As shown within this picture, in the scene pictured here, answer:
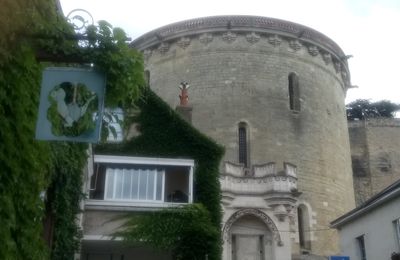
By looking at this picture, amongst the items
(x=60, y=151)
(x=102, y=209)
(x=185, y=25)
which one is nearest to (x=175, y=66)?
(x=185, y=25)

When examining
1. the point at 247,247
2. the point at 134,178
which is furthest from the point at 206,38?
the point at 134,178

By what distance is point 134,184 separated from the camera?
54.1 feet

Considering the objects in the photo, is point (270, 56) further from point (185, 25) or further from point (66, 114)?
point (66, 114)

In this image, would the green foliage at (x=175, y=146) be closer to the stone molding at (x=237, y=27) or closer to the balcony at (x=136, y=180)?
the balcony at (x=136, y=180)

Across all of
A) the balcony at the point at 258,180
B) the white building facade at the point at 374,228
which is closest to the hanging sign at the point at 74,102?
the white building facade at the point at 374,228

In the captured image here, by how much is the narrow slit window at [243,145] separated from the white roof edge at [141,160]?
10.0 meters

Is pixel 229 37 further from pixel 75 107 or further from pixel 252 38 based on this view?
pixel 75 107

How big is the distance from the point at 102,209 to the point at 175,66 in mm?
14712

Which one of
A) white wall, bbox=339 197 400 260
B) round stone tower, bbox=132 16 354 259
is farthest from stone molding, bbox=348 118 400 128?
white wall, bbox=339 197 400 260

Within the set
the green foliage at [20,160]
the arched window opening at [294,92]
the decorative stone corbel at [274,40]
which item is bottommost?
the green foliage at [20,160]

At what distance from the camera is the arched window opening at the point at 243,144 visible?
2677 centimetres

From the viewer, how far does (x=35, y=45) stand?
19.5ft

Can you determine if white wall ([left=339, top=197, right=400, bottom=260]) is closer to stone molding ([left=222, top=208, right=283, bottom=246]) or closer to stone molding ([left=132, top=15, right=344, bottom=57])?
stone molding ([left=222, top=208, right=283, bottom=246])

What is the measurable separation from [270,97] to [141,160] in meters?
12.7
